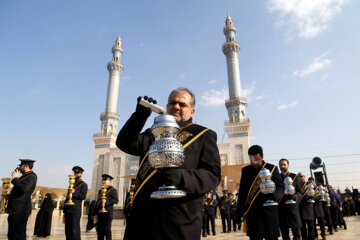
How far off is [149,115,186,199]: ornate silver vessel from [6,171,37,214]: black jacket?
423cm

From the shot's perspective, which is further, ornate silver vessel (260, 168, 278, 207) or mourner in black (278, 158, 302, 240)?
mourner in black (278, 158, 302, 240)

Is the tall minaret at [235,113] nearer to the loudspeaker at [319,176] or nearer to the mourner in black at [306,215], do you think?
the loudspeaker at [319,176]

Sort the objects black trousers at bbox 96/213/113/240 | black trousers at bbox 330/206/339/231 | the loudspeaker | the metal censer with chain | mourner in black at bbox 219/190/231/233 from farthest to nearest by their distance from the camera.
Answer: mourner in black at bbox 219/190/231/233 < the loudspeaker < black trousers at bbox 330/206/339/231 < black trousers at bbox 96/213/113/240 < the metal censer with chain

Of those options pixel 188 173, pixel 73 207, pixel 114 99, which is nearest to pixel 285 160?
pixel 188 173

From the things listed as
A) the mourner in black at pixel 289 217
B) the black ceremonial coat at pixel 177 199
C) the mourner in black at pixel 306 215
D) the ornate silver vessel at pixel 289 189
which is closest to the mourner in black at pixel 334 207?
the mourner in black at pixel 306 215

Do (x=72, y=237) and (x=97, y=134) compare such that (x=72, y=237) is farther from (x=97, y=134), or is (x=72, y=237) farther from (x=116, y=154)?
(x=97, y=134)

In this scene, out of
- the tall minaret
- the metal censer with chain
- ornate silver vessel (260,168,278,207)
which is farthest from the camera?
the tall minaret

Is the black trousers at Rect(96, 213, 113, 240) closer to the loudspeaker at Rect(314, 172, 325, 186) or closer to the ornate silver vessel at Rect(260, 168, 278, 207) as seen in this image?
the ornate silver vessel at Rect(260, 168, 278, 207)

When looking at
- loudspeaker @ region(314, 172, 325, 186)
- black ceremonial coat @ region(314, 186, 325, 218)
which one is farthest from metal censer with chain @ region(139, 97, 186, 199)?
loudspeaker @ region(314, 172, 325, 186)

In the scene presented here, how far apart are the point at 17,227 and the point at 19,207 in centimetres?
33

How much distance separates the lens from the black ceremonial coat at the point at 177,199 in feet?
4.23

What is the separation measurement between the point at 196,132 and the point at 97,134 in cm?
2849

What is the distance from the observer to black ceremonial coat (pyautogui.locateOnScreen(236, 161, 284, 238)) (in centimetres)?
295

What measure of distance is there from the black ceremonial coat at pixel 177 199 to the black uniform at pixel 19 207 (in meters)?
3.85
